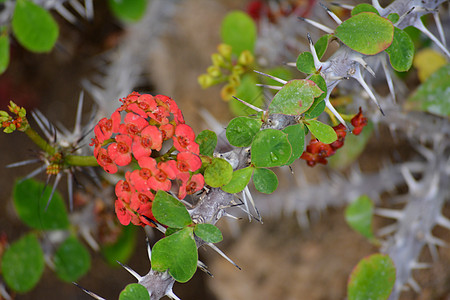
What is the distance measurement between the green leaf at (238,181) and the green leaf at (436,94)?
1.76ft

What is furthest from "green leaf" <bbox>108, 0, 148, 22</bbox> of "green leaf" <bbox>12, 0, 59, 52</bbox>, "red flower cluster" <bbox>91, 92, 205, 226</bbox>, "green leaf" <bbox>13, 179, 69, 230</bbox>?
"red flower cluster" <bbox>91, 92, 205, 226</bbox>

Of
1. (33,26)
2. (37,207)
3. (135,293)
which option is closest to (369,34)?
(135,293)

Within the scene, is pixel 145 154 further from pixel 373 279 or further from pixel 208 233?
pixel 373 279

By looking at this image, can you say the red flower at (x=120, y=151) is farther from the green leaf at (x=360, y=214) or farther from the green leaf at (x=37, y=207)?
the green leaf at (x=360, y=214)

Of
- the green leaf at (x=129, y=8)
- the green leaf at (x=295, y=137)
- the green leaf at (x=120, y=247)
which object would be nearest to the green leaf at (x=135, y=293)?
the green leaf at (x=295, y=137)

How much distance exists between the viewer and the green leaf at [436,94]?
847 millimetres

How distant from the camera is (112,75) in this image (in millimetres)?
1582

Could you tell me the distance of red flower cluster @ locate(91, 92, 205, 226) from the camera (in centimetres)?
51

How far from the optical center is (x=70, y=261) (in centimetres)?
113

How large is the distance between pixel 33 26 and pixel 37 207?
1.51 ft

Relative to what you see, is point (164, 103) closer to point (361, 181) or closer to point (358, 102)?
point (358, 102)

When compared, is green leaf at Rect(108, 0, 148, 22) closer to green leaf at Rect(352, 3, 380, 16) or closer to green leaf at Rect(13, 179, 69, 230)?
green leaf at Rect(13, 179, 69, 230)

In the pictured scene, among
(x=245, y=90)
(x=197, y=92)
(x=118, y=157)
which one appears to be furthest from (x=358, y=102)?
(x=197, y=92)

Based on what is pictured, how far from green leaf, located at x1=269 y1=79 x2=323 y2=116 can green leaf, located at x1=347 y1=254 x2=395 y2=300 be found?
42 centimetres
